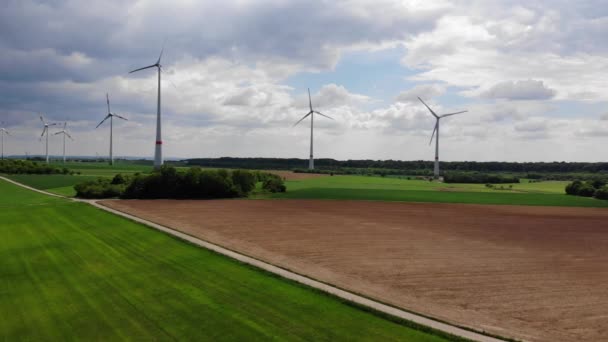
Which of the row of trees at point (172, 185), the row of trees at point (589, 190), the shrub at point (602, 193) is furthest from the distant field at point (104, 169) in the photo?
the shrub at point (602, 193)

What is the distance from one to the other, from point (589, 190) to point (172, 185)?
70.0m

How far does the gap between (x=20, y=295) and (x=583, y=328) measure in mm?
21303

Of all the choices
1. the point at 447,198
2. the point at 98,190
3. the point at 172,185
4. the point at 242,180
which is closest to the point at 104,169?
the point at 98,190

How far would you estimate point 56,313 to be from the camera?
1720 centimetres

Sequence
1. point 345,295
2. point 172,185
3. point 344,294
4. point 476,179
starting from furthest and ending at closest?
1. point 476,179
2. point 172,185
3. point 344,294
4. point 345,295

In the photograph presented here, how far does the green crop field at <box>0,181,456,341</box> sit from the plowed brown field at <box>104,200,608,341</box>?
115 inches

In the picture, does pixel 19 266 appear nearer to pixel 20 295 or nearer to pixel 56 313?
pixel 20 295

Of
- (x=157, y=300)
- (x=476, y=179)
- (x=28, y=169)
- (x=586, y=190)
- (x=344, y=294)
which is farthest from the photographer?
(x=28, y=169)

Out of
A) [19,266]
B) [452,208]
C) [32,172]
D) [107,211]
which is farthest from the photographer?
[32,172]

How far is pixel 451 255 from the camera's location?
27.5 m

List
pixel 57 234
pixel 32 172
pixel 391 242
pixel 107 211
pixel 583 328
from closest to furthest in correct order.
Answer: pixel 583 328 → pixel 391 242 → pixel 57 234 → pixel 107 211 → pixel 32 172

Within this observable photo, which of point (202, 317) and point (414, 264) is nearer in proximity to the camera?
point (202, 317)

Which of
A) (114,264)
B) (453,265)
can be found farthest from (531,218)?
(114,264)

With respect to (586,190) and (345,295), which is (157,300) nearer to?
(345,295)
